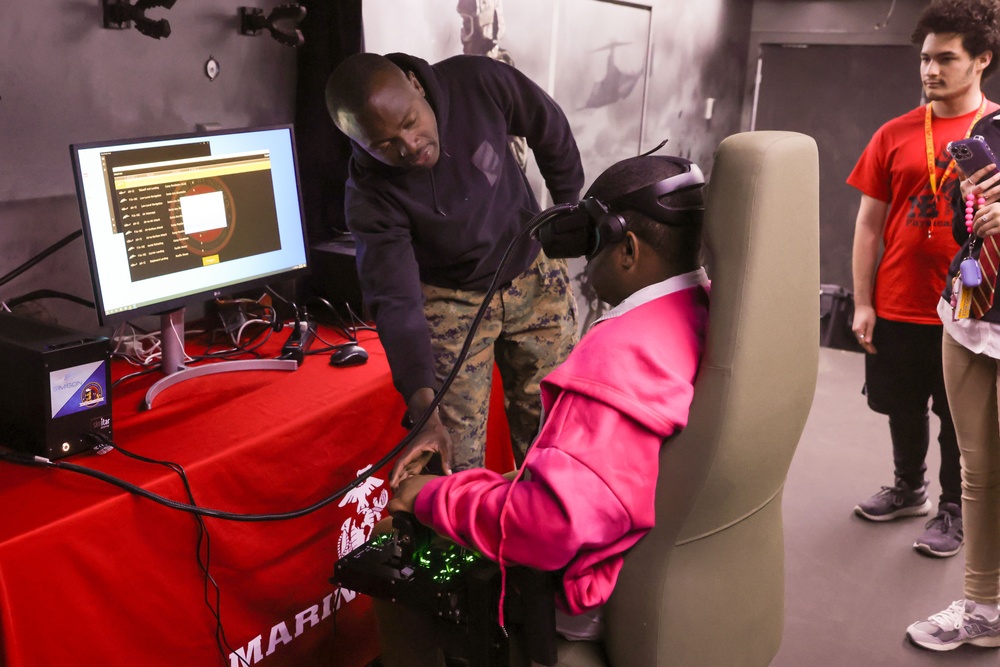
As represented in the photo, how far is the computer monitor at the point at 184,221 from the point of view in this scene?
68.5 inches

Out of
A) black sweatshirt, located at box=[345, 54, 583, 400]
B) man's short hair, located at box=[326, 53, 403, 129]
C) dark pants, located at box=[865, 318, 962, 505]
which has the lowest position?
Answer: dark pants, located at box=[865, 318, 962, 505]

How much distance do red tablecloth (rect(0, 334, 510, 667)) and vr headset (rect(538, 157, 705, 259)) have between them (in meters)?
0.87

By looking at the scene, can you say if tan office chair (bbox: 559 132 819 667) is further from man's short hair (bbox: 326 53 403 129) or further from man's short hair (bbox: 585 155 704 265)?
man's short hair (bbox: 326 53 403 129)

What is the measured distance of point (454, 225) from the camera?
185cm

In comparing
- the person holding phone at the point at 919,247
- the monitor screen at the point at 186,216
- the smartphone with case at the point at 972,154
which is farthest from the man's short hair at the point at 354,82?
the person holding phone at the point at 919,247

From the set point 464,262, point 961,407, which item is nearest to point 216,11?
point 464,262

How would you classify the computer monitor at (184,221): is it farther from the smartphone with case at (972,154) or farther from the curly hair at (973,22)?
the curly hair at (973,22)

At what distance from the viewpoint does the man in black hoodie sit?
1649 millimetres

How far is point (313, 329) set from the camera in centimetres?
233

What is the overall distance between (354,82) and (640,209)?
0.75m

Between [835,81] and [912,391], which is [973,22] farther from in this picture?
[835,81]

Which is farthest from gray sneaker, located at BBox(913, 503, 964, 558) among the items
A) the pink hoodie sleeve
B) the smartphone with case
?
the pink hoodie sleeve

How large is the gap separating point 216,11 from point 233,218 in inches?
25.9

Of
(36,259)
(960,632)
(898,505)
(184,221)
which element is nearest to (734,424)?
(184,221)
